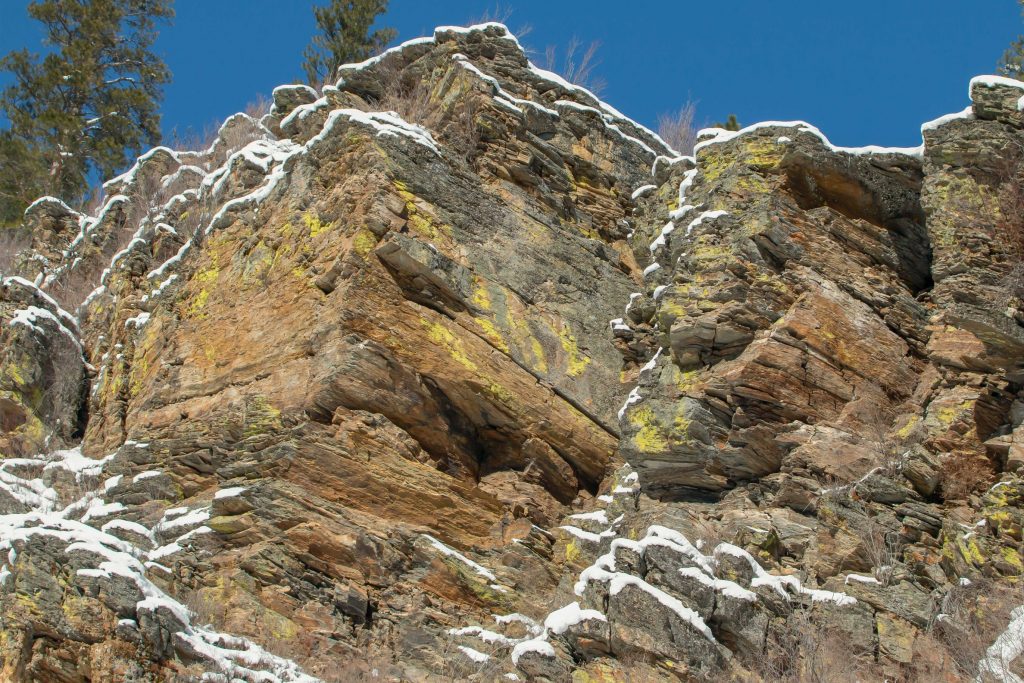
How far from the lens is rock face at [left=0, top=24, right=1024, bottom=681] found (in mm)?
10766

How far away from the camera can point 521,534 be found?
1350 cm

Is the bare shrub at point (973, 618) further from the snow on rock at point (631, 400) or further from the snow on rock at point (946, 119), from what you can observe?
the snow on rock at point (946, 119)

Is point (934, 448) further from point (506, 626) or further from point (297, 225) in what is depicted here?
point (297, 225)

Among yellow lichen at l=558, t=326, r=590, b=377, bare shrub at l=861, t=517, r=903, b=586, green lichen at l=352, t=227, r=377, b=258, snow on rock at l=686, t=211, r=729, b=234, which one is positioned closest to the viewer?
bare shrub at l=861, t=517, r=903, b=586

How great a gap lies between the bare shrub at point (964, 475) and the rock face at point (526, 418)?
0.04 metres

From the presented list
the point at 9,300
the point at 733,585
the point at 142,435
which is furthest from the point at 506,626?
the point at 9,300

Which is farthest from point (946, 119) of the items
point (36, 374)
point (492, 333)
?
point (36, 374)

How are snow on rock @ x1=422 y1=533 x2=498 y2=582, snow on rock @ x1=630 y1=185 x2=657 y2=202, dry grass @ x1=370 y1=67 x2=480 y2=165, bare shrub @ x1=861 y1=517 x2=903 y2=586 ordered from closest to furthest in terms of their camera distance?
1. bare shrub @ x1=861 y1=517 x2=903 y2=586
2. snow on rock @ x1=422 y1=533 x2=498 y2=582
3. dry grass @ x1=370 y1=67 x2=480 y2=165
4. snow on rock @ x1=630 y1=185 x2=657 y2=202

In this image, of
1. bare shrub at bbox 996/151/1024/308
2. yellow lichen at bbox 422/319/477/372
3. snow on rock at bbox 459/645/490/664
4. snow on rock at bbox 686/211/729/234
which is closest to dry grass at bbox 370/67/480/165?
yellow lichen at bbox 422/319/477/372

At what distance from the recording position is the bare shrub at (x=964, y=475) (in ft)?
38.8

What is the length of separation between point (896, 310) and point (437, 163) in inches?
259

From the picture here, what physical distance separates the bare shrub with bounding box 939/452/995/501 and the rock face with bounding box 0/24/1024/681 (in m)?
0.04

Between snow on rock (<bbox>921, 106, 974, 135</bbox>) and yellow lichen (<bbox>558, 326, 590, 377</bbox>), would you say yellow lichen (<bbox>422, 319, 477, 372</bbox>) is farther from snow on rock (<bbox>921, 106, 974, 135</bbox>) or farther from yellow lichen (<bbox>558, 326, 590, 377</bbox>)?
snow on rock (<bbox>921, 106, 974, 135</bbox>)

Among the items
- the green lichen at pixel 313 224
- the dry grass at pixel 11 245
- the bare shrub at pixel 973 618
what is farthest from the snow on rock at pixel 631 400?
the dry grass at pixel 11 245
